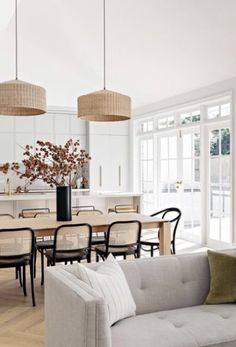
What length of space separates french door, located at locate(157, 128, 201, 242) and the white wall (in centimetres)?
222

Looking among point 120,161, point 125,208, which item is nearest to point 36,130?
point 120,161

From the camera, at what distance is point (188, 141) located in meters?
7.61

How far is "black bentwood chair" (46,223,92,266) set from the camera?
162 inches

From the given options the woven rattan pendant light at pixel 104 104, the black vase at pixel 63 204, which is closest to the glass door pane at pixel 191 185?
the black vase at pixel 63 204

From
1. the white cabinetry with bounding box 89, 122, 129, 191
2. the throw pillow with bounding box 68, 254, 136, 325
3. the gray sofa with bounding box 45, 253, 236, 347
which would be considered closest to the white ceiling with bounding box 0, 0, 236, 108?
the white cabinetry with bounding box 89, 122, 129, 191

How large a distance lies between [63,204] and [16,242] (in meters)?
0.86

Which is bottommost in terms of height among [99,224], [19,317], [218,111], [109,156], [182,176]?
[19,317]

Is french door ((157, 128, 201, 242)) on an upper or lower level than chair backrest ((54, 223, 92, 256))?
upper

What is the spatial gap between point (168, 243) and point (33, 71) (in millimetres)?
5464

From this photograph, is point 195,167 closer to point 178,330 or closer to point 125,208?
point 125,208

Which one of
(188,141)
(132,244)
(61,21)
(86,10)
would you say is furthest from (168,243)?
(61,21)

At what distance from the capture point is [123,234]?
4.36 m

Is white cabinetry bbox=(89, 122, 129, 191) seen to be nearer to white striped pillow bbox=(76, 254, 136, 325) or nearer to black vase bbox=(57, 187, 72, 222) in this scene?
black vase bbox=(57, 187, 72, 222)

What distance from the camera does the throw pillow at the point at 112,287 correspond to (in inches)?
94.7
